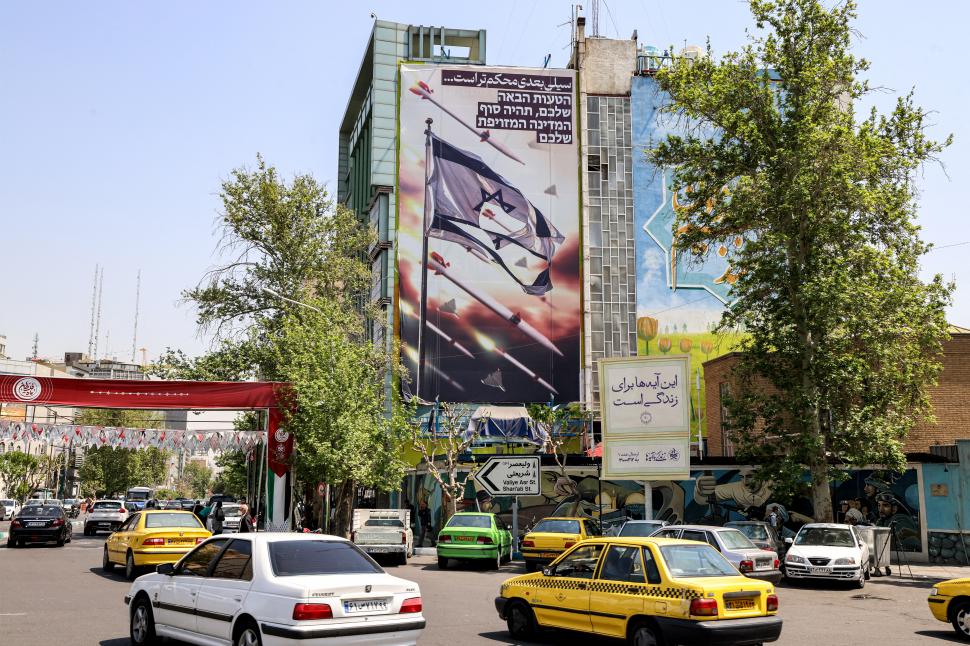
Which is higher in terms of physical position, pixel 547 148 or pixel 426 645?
pixel 547 148

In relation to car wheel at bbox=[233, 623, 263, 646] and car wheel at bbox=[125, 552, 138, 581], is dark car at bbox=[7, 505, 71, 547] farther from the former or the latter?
car wheel at bbox=[233, 623, 263, 646]

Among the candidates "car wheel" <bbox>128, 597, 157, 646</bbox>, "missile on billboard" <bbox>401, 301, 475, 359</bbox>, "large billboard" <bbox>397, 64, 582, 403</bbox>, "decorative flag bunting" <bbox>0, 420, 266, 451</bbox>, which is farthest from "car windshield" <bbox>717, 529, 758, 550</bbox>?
"missile on billboard" <bbox>401, 301, 475, 359</bbox>

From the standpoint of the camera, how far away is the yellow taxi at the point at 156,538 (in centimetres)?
1830

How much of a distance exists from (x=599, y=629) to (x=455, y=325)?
1490 inches

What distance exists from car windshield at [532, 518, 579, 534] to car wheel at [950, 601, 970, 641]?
440 inches

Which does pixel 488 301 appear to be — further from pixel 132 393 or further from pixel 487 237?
pixel 132 393

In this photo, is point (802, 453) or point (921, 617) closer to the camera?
point (921, 617)

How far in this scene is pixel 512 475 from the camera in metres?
26.5

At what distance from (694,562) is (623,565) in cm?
85

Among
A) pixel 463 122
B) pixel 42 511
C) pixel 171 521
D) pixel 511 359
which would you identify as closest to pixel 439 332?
pixel 511 359

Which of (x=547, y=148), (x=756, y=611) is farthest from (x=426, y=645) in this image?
(x=547, y=148)

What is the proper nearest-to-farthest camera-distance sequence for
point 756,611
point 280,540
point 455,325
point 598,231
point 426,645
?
point 280,540 < point 756,611 < point 426,645 < point 455,325 < point 598,231

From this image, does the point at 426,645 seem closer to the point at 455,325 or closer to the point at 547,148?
the point at 455,325

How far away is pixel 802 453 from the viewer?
2683 cm
